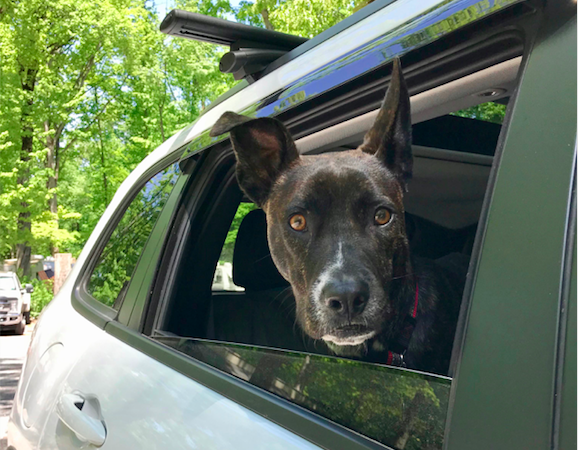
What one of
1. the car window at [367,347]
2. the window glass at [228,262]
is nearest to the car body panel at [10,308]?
the window glass at [228,262]

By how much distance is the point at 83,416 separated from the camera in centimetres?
190

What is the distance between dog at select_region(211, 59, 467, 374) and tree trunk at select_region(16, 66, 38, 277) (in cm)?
2311

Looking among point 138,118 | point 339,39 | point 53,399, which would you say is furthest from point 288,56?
point 138,118

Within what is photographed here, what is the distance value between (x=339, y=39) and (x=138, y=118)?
75.7 feet

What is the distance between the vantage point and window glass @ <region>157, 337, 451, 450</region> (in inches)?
36.4

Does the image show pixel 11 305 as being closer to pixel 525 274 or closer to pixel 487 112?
pixel 487 112

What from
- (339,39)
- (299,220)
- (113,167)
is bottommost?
(299,220)

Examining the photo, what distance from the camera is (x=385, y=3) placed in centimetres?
137

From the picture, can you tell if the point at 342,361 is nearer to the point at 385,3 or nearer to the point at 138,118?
the point at 385,3

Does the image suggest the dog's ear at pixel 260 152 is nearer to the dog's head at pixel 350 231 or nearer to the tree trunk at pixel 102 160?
the dog's head at pixel 350 231

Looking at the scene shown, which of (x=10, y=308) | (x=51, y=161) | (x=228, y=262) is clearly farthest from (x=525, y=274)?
(x=51, y=161)

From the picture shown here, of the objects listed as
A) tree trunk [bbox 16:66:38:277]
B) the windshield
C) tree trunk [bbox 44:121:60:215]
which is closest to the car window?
the windshield

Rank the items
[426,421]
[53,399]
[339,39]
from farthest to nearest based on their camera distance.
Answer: [53,399] < [339,39] < [426,421]

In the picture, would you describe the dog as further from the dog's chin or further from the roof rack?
the roof rack
